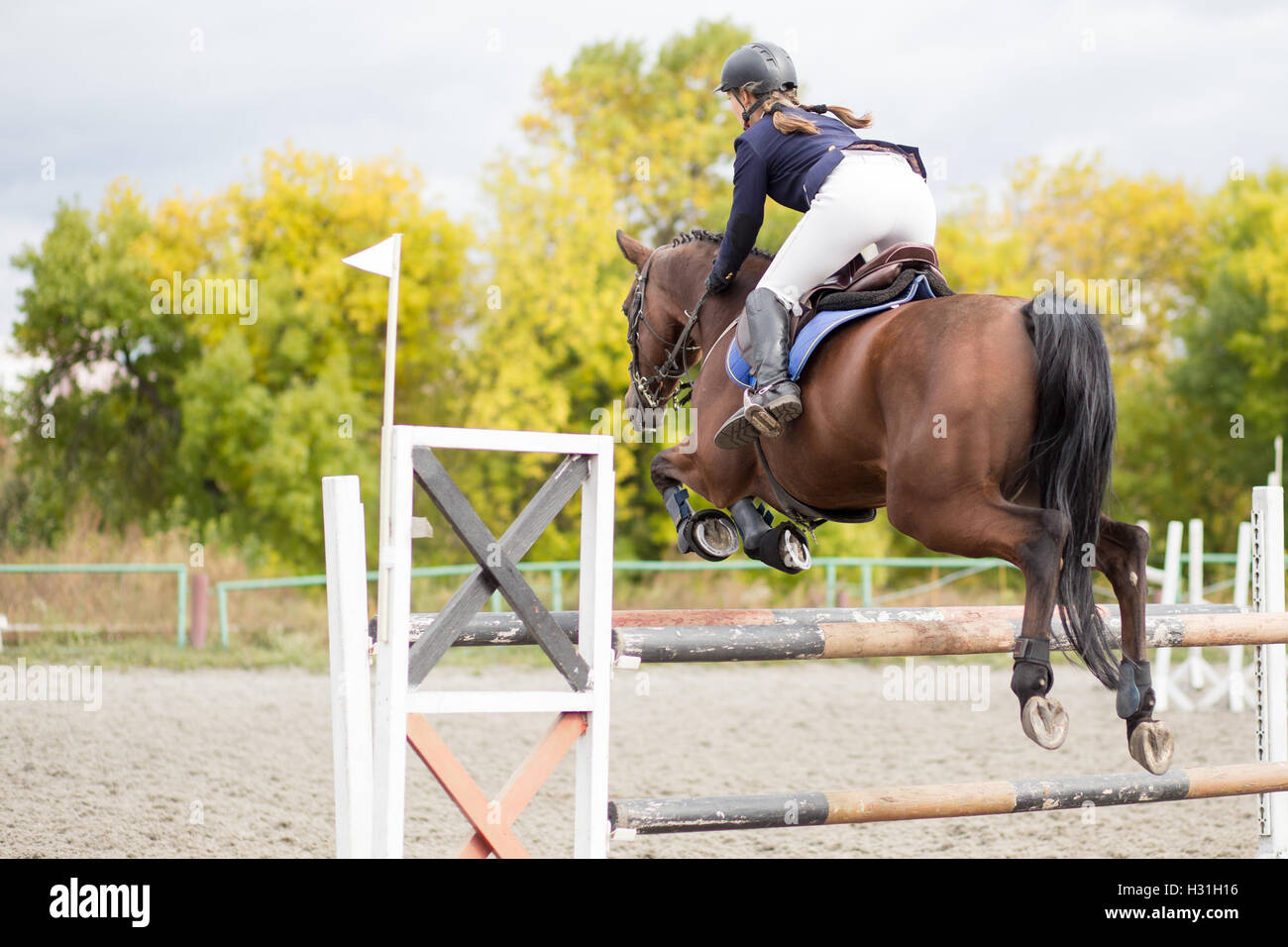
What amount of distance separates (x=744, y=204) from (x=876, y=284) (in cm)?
53

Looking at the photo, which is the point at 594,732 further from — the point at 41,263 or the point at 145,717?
the point at 41,263

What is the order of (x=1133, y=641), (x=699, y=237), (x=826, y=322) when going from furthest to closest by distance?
1. (x=699, y=237)
2. (x=826, y=322)
3. (x=1133, y=641)

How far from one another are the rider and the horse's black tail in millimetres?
589

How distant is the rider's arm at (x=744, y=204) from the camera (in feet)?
11.8

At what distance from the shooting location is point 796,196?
361 cm

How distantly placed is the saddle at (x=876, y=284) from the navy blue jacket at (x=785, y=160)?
26 cm

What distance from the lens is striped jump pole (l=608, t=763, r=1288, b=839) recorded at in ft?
9.26

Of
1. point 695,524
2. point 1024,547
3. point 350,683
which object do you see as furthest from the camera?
point 695,524

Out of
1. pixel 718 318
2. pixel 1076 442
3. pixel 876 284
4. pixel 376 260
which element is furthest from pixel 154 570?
pixel 1076 442

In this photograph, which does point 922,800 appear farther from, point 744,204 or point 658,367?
point 658,367

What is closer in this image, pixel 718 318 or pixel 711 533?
pixel 711 533
